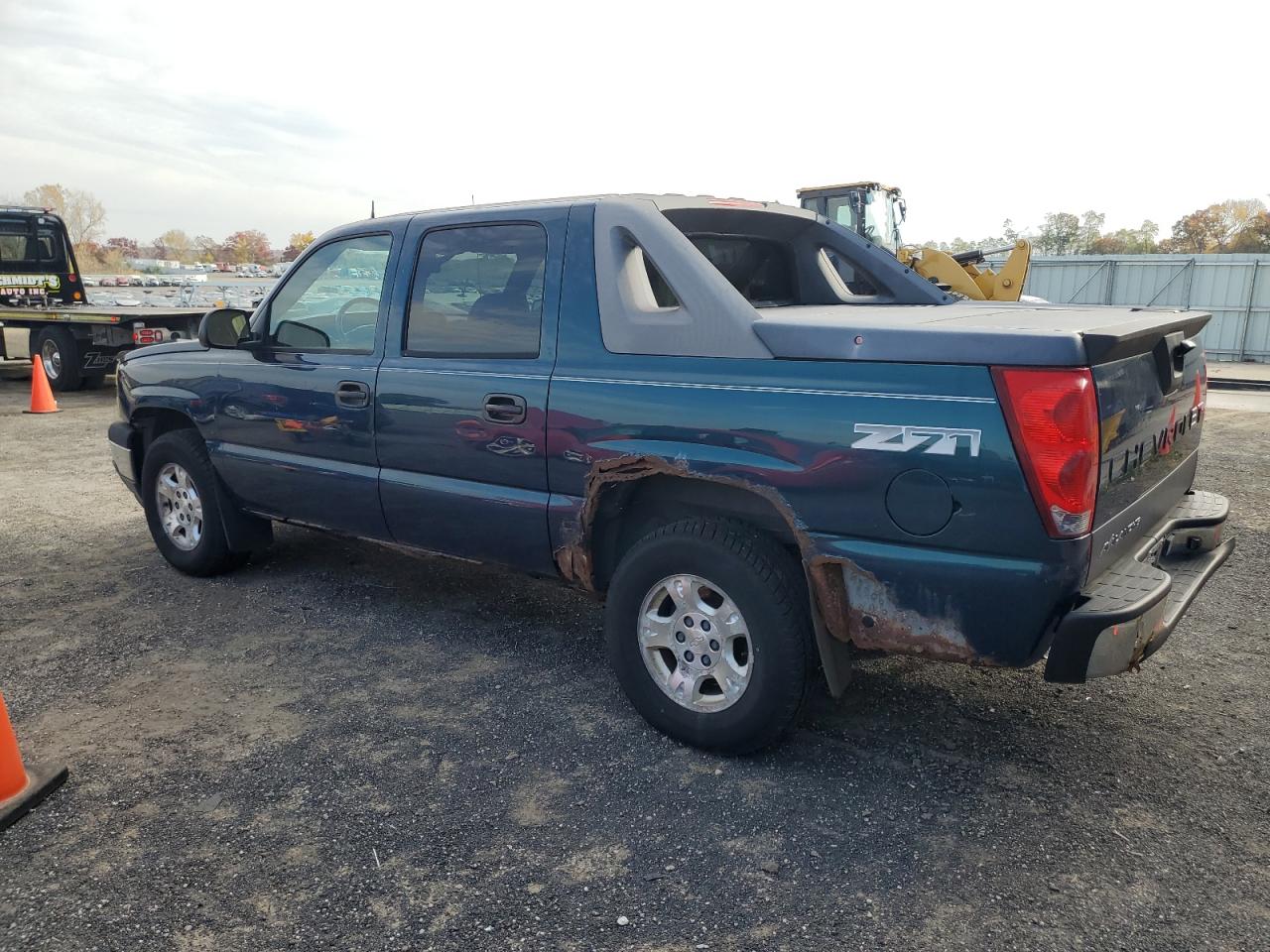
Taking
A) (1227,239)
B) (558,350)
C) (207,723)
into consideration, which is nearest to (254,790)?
(207,723)

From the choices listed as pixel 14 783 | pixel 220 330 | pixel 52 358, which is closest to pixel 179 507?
pixel 220 330

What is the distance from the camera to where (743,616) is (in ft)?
10.2

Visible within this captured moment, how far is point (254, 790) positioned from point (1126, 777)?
9.40 feet

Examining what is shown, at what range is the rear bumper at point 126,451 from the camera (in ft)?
18.0

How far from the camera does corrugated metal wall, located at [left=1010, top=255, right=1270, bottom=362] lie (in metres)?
21.2

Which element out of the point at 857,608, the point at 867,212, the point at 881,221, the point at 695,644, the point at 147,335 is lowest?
the point at 695,644

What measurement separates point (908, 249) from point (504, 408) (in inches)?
414

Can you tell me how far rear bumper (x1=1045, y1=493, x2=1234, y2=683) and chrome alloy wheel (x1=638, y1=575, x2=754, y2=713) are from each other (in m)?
0.96

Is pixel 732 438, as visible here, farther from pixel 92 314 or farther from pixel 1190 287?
pixel 1190 287

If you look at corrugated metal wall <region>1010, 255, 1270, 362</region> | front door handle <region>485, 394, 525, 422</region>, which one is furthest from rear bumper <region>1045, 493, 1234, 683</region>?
corrugated metal wall <region>1010, 255, 1270, 362</region>

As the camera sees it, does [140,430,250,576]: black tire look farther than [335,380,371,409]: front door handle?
Yes

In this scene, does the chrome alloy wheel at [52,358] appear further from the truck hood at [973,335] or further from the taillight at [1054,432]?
the taillight at [1054,432]

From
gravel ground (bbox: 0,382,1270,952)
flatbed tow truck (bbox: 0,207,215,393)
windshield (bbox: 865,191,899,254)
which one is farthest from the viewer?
windshield (bbox: 865,191,899,254)

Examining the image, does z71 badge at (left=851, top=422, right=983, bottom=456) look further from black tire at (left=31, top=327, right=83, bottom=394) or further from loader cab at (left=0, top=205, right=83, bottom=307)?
loader cab at (left=0, top=205, right=83, bottom=307)
